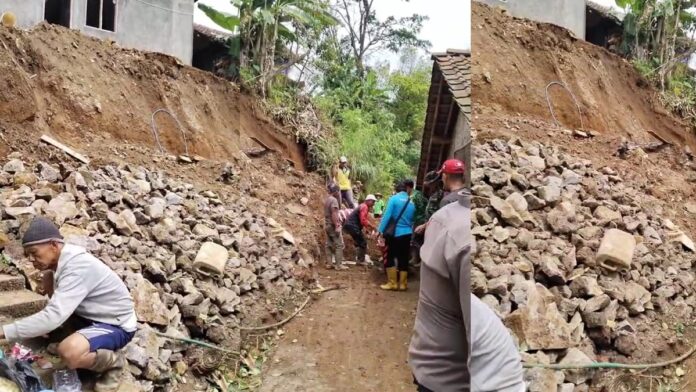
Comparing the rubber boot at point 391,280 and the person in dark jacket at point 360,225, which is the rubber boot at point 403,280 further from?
the person in dark jacket at point 360,225

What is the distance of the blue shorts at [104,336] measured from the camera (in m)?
1.46

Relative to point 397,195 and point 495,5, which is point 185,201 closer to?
point 397,195

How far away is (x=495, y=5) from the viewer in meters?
0.81

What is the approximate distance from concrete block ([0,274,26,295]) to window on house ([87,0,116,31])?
90 cm

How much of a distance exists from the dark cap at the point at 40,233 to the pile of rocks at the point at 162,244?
0.44 feet

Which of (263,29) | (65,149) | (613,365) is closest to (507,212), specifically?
(613,365)

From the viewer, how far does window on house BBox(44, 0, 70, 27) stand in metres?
1.88

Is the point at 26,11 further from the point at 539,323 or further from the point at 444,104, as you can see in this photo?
the point at 539,323

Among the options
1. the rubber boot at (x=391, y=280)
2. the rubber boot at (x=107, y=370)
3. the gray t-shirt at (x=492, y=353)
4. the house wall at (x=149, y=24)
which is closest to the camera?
the gray t-shirt at (x=492, y=353)

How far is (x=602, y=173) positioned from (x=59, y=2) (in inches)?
75.8

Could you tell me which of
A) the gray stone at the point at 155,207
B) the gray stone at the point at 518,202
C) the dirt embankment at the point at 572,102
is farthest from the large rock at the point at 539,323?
the gray stone at the point at 155,207

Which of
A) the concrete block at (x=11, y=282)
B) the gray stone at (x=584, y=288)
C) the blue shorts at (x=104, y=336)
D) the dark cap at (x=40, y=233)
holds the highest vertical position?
the gray stone at (x=584, y=288)

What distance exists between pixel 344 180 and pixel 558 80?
1.93 feet

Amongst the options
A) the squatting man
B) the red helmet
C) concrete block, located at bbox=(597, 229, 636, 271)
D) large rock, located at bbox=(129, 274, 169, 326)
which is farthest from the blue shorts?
concrete block, located at bbox=(597, 229, 636, 271)
